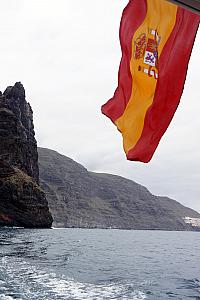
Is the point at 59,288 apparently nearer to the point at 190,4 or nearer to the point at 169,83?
the point at 169,83

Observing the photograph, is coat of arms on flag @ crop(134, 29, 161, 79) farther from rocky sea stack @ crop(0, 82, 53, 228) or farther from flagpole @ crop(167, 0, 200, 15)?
rocky sea stack @ crop(0, 82, 53, 228)

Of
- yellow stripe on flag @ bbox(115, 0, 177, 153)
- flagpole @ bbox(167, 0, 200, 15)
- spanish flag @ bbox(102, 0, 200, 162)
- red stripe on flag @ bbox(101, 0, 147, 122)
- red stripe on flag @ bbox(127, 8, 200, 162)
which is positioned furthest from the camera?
red stripe on flag @ bbox(101, 0, 147, 122)

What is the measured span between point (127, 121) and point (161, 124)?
3.26 ft

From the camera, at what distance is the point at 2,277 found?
26.5 meters

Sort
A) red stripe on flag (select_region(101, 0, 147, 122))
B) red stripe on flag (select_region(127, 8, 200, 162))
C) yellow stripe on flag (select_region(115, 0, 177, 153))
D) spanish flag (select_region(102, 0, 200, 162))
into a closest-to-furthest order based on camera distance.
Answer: red stripe on flag (select_region(127, 8, 200, 162))
spanish flag (select_region(102, 0, 200, 162))
yellow stripe on flag (select_region(115, 0, 177, 153))
red stripe on flag (select_region(101, 0, 147, 122))

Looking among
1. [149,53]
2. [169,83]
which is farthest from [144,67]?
[169,83]

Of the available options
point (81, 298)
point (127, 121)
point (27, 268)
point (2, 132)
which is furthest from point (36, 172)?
point (127, 121)

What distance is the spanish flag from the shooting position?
5.63 m

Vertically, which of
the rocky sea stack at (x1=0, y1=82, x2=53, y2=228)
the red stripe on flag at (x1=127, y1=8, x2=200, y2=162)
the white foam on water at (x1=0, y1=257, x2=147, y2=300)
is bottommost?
the white foam on water at (x1=0, y1=257, x2=147, y2=300)

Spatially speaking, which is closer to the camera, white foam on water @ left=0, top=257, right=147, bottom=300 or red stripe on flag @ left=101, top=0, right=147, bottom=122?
red stripe on flag @ left=101, top=0, right=147, bottom=122

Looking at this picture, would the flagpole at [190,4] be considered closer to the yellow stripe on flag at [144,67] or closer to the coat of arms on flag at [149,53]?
the yellow stripe on flag at [144,67]

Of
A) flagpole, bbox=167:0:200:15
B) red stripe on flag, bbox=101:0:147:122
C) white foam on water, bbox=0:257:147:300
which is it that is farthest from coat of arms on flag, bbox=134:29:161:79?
white foam on water, bbox=0:257:147:300

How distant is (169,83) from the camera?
574 cm

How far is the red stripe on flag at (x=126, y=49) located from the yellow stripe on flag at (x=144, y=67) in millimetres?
126
